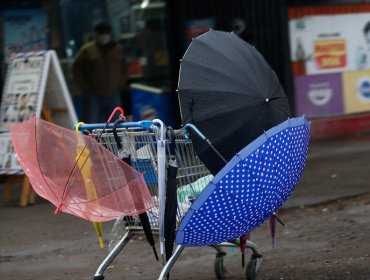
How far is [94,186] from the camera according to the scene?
4484 mm

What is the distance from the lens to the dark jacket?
1085 cm

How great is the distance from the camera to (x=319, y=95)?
39.8ft

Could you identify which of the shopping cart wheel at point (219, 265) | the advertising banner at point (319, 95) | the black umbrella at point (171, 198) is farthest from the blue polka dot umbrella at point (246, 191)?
the advertising banner at point (319, 95)

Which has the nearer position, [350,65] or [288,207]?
[288,207]

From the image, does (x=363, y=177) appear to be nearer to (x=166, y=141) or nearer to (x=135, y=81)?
(x=135, y=81)

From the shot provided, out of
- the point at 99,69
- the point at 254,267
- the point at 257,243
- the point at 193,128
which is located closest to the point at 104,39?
the point at 99,69

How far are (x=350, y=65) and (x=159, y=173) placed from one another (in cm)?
836

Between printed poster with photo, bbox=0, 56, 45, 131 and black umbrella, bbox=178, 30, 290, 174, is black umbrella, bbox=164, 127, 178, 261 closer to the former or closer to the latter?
black umbrella, bbox=178, 30, 290, 174

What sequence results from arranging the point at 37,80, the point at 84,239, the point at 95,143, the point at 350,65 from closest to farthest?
the point at 95,143 < the point at 84,239 < the point at 37,80 < the point at 350,65

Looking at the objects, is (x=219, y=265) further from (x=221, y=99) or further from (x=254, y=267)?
(x=221, y=99)

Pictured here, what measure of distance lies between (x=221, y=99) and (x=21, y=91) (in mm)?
4518

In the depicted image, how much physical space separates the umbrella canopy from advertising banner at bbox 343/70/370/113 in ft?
27.4

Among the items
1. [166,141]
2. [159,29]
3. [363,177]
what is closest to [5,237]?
[166,141]

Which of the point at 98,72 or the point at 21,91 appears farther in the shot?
the point at 98,72
